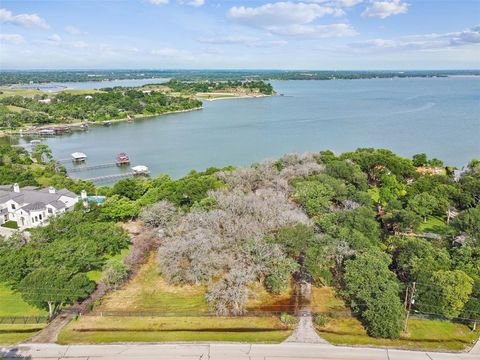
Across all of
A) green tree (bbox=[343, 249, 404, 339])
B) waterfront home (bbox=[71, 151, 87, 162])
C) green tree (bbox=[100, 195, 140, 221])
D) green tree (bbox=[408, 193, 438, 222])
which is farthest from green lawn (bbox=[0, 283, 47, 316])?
waterfront home (bbox=[71, 151, 87, 162])

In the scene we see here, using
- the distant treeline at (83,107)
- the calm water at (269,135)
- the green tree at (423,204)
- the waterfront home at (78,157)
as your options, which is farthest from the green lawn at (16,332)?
the distant treeline at (83,107)

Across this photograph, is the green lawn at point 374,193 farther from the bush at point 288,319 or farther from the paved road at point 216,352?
the paved road at point 216,352

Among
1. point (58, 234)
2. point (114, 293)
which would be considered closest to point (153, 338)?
point (114, 293)

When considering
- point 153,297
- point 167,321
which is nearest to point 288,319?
point 167,321

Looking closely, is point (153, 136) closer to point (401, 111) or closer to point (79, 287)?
point (79, 287)

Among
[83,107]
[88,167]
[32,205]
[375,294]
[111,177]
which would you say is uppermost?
[83,107]

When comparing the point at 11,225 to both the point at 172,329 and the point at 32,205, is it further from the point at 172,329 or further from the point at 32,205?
the point at 172,329

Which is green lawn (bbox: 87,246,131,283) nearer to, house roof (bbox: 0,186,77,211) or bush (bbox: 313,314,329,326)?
house roof (bbox: 0,186,77,211)
